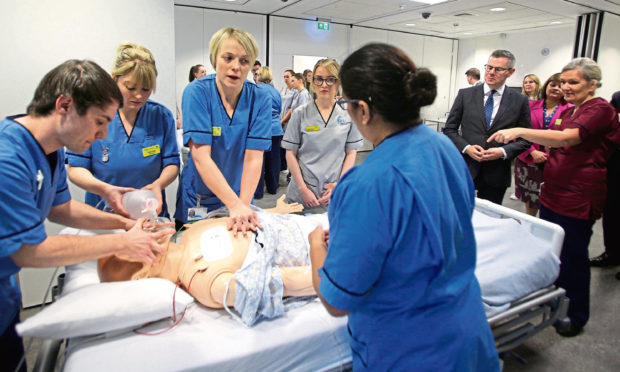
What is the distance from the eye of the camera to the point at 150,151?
187cm

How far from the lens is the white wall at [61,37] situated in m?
2.12

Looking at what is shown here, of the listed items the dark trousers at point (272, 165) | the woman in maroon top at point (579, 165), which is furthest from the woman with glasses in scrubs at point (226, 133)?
the dark trousers at point (272, 165)

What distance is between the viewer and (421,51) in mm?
9188

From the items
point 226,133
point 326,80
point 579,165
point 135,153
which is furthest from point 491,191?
point 135,153

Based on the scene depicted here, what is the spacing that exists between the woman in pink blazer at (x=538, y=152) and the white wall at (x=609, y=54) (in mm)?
3619

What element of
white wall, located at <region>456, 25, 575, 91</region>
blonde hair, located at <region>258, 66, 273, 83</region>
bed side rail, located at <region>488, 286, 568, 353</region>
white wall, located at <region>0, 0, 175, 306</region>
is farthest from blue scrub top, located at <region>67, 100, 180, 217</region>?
white wall, located at <region>456, 25, 575, 91</region>

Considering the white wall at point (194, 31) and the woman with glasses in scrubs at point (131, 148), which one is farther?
the white wall at point (194, 31)

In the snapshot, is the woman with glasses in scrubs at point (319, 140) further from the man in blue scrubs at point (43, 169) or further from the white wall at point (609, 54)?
the white wall at point (609, 54)

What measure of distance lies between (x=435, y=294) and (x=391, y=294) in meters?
0.10

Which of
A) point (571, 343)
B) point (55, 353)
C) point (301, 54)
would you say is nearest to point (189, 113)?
point (55, 353)

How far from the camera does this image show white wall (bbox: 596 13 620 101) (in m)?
6.04

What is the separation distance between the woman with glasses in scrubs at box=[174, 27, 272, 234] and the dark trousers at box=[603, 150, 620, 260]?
3023 mm

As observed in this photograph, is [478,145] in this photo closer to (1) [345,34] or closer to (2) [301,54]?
(2) [301,54]

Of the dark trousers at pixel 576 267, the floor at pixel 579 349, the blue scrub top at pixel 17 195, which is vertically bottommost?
the floor at pixel 579 349
